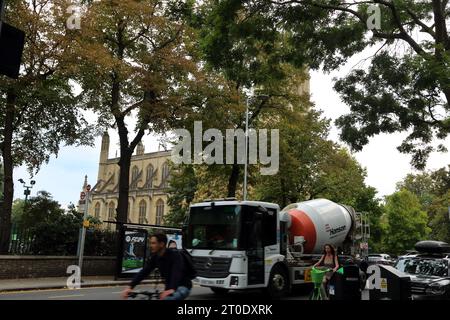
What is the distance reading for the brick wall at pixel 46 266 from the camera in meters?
19.9

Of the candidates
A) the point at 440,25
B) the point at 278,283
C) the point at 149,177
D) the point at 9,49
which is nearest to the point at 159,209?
the point at 149,177

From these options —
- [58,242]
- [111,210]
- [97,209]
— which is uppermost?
[97,209]

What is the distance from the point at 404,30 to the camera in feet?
47.2

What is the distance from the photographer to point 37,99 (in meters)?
22.6

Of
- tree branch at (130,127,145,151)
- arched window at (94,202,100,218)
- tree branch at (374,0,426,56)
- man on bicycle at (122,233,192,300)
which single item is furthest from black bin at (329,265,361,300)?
arched window at (94,202,100,218)

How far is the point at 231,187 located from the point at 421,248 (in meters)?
16.0

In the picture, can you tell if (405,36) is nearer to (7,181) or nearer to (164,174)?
(7,181)

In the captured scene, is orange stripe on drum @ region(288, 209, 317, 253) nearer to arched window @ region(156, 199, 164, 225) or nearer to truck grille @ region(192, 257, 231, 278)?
truck grille @ region(192, 257, 231, 278)

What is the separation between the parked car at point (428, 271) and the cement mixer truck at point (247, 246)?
3.35m

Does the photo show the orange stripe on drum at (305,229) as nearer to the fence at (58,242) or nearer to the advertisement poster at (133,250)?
the advertisement poster at (133,250)

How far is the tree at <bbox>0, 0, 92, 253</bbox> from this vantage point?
21.3m

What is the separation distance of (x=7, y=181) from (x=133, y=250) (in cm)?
658

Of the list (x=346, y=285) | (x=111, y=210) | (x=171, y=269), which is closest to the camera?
(x=171, y=269)
